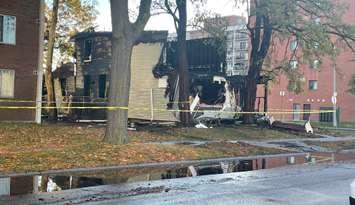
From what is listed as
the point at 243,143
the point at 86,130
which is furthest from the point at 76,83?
the point at 243,143

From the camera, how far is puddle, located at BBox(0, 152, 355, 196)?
1130cm

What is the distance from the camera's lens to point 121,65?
1736cm

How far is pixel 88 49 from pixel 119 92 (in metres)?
24.4

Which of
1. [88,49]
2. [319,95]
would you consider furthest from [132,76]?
[319,95]

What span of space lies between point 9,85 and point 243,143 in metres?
12.8

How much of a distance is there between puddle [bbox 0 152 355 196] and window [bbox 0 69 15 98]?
48.2 ft

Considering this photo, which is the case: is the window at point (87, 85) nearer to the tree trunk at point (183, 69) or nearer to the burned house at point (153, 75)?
the burned house at point (153, 75)

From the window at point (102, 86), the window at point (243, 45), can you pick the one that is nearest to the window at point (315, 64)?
the window at point (102, 86)

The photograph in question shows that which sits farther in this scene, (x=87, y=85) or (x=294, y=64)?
(x=87, y=85)

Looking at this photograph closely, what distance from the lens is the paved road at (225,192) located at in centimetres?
1002

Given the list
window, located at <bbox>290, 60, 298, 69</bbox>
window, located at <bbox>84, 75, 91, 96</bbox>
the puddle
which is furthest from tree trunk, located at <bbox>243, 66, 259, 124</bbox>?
window, located at <bbox>84, 75, 91, 96</bbox>

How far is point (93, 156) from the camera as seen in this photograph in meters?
15.3

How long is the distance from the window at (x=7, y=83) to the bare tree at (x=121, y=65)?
12.2 meters

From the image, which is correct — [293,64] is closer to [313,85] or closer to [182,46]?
[182,46]
